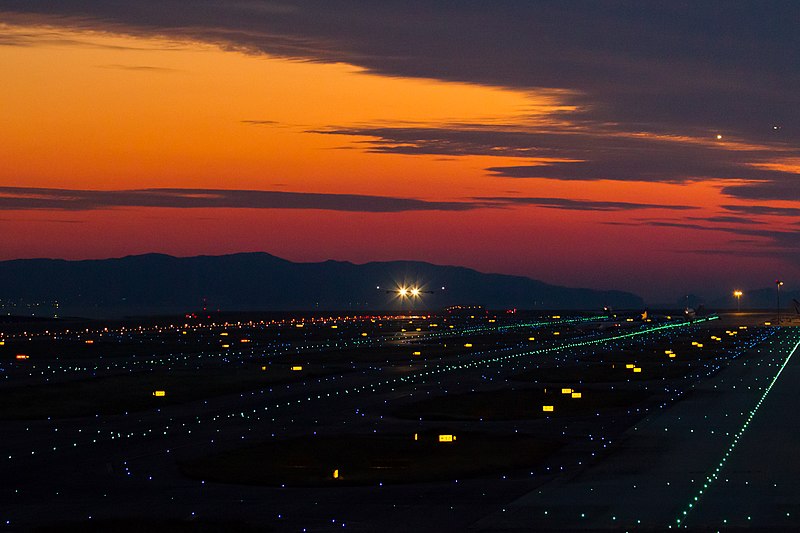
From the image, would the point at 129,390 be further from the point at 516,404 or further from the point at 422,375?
the point at 516,404

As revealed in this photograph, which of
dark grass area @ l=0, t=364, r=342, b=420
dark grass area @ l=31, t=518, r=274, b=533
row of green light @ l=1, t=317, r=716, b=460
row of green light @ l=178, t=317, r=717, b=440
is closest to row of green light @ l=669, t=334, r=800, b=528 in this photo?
dark grass area @ l=31, t=518, r=274, b=533

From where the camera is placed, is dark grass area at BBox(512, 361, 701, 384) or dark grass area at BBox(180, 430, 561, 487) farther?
dark grass area at BBox(512, 361, 701, 384)

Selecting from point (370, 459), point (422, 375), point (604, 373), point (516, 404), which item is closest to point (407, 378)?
point (422, 375)

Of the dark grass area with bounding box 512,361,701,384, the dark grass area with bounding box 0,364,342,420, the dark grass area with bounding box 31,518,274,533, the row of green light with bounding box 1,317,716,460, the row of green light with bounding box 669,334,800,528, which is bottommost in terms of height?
the row of green light with bounding box 669,334,800,528

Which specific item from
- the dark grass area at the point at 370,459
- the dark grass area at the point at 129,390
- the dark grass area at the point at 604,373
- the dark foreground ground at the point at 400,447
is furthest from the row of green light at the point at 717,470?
the dark grass area at the point at 129,390

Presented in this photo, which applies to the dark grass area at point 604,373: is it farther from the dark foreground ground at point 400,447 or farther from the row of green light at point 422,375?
the row of green light at point 422,375

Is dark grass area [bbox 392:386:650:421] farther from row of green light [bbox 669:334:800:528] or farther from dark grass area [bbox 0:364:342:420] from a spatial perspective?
dark grass area [bbox 0:364:342:420]

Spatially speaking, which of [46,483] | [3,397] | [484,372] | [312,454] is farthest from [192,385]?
[46,483]
